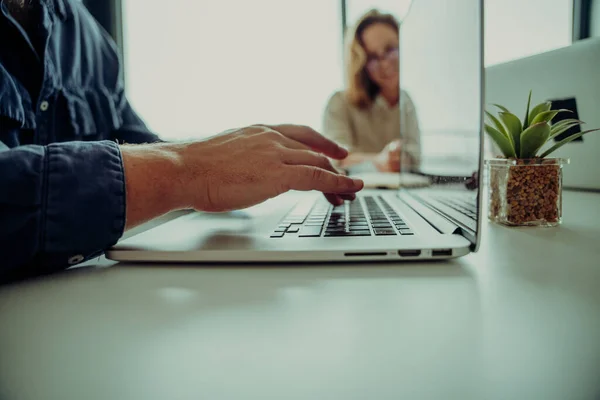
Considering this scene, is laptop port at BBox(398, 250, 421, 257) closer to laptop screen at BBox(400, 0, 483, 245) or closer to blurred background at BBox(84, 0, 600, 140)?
laptop screen at BBox(400, 0, 483, 245)

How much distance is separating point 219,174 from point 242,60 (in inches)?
102

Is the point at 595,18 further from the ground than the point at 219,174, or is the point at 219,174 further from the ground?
the point at 595,18

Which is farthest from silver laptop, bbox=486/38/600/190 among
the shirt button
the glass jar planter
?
the shirt button

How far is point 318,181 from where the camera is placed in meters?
0.48

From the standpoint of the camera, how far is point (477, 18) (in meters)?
0.38

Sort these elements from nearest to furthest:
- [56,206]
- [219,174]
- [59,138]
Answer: [56,206] → [219,174] → [59,138]

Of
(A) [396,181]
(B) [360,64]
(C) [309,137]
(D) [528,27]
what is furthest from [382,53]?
(C) [309,137]

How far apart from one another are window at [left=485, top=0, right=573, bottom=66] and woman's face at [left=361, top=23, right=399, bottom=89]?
0.50 metres

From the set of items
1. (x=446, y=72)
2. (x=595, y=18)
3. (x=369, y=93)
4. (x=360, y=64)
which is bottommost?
(x=446, y=72)

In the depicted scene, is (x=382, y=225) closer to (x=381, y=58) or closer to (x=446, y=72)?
(x=446, y=72)

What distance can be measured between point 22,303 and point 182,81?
2.82 meters

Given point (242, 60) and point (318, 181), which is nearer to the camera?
point (318, 181)

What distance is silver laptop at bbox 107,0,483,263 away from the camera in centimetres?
35

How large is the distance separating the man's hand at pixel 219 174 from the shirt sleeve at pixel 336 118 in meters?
1.93
